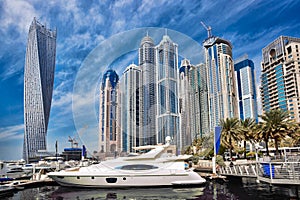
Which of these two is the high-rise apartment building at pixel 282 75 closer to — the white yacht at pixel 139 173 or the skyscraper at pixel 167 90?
the white yacht at pixel 139 173

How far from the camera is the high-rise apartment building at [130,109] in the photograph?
17.5 m

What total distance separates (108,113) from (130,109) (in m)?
1.60

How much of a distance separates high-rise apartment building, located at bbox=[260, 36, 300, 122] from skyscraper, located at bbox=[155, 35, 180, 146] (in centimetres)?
9784

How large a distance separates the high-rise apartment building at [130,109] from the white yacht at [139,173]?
158 inches

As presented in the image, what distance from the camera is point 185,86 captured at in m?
18.9

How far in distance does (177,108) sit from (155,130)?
89.4 inches

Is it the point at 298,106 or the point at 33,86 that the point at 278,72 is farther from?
the point at 33,86

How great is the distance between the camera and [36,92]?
119 meters

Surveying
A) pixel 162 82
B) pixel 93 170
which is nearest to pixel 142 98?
pixel 162 82

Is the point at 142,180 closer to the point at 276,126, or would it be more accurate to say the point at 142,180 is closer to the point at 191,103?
the point at 191,103

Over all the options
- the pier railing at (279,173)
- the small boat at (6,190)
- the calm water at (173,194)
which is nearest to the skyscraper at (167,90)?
the calm water at (173,194)

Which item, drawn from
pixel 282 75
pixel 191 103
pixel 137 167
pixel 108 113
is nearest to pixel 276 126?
pixel 191 103

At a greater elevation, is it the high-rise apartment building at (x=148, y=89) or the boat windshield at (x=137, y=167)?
the high-rise apartment building at (x=148, y=89)

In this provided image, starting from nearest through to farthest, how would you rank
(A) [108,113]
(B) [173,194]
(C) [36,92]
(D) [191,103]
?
(A) [108,113] < (D) [191,103] < (B) [173,194] < (C) [36,92]
